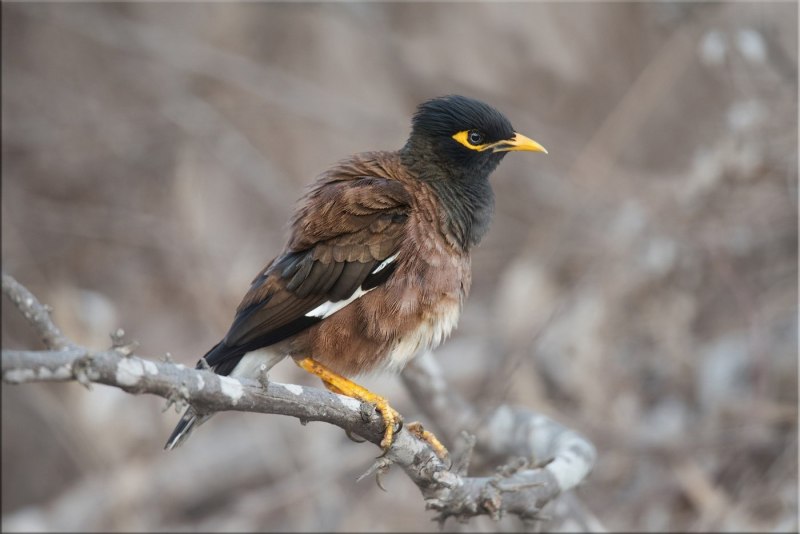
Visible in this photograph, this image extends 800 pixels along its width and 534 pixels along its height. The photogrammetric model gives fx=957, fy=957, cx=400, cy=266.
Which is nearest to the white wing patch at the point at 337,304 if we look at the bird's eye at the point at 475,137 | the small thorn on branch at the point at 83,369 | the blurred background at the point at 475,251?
the blurred background at the point at 475,251

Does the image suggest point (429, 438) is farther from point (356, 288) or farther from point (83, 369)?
point (83, 369)

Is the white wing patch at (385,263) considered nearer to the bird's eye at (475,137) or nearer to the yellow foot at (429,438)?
the yellow foot at (429,438)

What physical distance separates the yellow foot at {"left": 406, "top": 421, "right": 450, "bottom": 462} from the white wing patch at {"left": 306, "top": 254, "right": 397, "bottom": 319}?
18.1 inches

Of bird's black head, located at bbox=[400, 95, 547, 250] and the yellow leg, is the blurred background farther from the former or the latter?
bird's black head, located at bbox=[400, 95, 547, 250]

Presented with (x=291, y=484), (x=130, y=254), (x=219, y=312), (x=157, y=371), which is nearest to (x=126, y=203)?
(x=130, y=254)

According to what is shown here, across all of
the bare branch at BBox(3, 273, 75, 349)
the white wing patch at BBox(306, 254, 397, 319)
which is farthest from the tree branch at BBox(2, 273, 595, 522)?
the white wing patch at BBox(306, 254, 397, 319)

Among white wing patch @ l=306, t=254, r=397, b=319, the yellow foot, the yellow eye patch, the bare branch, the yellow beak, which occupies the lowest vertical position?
the bare branch

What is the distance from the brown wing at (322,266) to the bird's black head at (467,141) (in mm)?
328

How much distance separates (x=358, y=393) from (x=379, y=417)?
37 centimetres

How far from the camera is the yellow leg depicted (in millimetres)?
2801

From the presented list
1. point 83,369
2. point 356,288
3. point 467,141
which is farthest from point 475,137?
point 83,369

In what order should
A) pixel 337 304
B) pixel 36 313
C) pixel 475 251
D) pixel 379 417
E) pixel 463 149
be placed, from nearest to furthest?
pixel 36 313
pixel 379 417
pixel 337 304
pixel 463 149
pixel 475 251

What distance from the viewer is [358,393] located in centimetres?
316

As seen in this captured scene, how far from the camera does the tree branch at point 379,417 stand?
1.81 m
